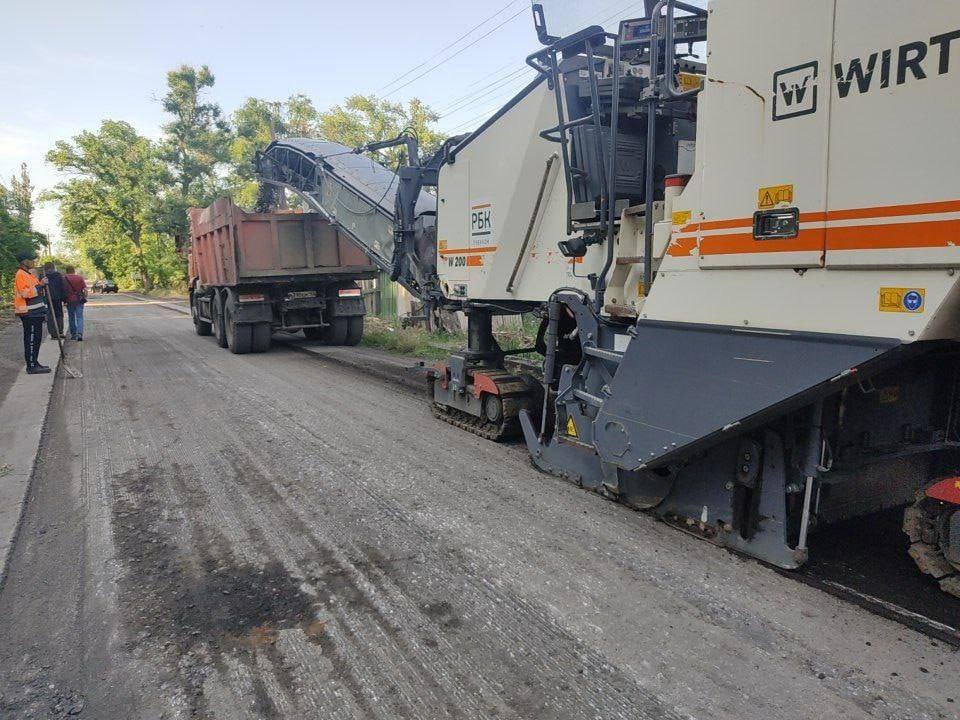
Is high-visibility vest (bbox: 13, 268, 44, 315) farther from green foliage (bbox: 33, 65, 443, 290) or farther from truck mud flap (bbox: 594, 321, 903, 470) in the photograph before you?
green foliage (bbox: 33, 65, 443, 290)

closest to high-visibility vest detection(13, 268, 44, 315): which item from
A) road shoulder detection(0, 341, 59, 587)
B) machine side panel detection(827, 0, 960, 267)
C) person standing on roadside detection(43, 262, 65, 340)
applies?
road shoulder detection(0, 341, 59, 587)

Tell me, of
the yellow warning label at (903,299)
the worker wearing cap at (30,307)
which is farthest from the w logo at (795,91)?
the worker wearing cap at (30,307)

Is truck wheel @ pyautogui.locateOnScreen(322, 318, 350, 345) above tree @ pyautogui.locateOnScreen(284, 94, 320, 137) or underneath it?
underneath

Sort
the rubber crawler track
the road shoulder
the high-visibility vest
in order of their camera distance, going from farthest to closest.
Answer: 1. the high-visibility vest
2. the road shoulder
3. the rubber crawler track

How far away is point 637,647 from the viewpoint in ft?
9.29

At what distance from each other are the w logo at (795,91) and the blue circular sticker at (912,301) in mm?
911

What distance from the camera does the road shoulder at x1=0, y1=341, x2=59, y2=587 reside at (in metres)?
4.17

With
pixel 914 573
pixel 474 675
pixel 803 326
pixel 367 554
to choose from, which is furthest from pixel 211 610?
pixel 914 573

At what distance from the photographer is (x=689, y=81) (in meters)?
3.88

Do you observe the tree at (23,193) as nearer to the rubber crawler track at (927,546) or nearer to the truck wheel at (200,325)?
the truck wheel at (200,325)

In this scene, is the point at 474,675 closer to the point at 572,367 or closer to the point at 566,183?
the point at 572,367

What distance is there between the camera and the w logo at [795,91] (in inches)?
114

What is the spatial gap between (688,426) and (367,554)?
190 cm

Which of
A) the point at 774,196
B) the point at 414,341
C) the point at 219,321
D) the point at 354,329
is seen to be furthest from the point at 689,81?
the point at 219,321
